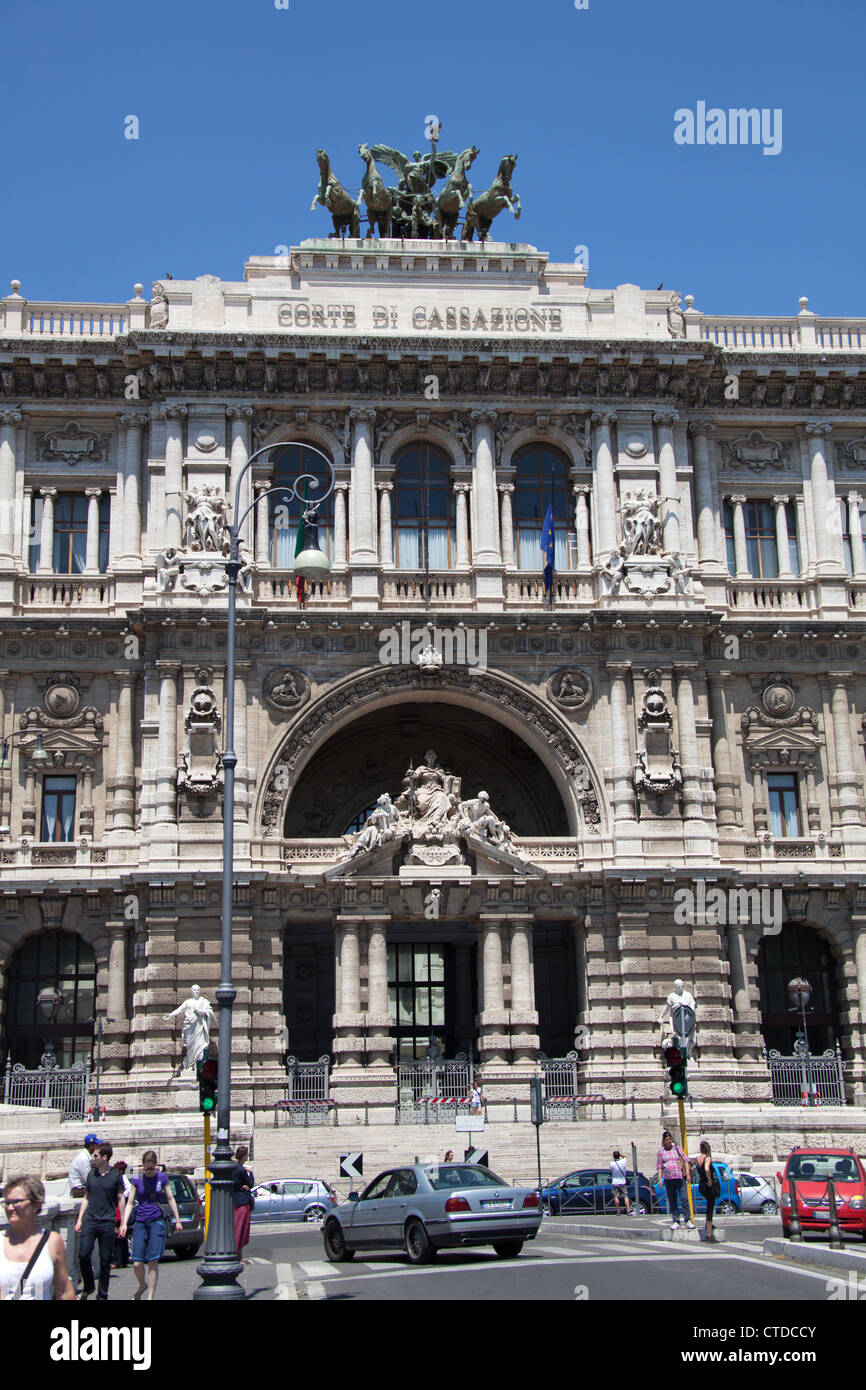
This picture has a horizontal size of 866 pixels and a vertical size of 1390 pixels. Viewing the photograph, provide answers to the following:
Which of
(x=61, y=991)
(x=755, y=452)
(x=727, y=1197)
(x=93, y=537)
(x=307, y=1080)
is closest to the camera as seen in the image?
(x=727, y=1197)

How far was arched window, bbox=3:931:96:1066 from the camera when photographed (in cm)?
4319

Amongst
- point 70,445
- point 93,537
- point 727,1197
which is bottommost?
point 727,1197

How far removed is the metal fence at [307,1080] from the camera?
4078 cm

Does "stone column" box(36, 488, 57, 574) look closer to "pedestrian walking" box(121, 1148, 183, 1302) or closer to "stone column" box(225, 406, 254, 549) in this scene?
"stone column" box(225, 406, 254, 549)

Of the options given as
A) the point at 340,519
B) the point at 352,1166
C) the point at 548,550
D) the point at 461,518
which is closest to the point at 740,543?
the point at 548,550

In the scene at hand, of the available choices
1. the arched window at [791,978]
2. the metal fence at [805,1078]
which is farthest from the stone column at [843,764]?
the metal fence at [805,1078]

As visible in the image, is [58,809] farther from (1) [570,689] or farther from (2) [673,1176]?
(2) [673,1176]

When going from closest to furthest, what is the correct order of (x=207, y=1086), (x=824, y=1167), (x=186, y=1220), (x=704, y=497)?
(x=207, y=1086) → (x=186, y=1220) → (x=824, y=1167) → (x=704, y=497)

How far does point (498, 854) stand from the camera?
4344cm

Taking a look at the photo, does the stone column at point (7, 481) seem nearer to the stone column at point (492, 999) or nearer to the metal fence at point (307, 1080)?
the metal fence at point (307, 1080)

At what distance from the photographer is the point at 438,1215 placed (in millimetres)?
22578

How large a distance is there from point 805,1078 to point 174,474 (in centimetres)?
2414

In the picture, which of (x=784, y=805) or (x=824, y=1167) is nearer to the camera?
(x=824, y=1167)

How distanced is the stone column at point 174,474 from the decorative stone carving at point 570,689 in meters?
11.3
